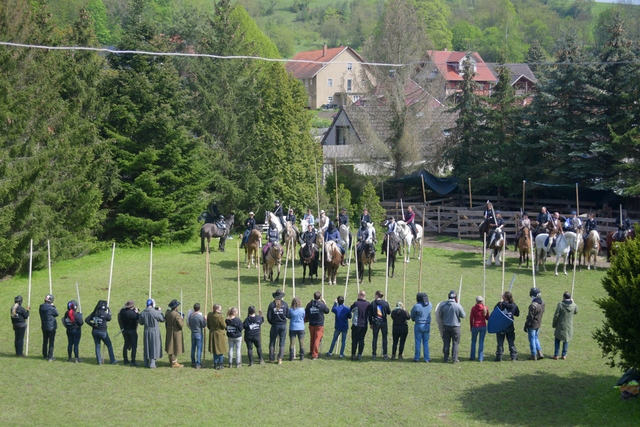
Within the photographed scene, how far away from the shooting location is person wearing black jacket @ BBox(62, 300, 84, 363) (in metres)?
12.8

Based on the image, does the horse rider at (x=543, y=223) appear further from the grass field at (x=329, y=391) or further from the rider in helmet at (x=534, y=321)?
the rider in helmet at (x=534, y=321)

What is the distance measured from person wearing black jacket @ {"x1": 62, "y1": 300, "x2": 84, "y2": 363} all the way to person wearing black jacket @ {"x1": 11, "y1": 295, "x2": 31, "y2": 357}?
1142 millimetres

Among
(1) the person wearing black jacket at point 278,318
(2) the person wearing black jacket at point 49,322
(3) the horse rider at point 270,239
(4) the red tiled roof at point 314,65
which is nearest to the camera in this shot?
(1) the person wearing black jacket at point 278,318

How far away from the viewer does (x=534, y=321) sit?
13250 mm

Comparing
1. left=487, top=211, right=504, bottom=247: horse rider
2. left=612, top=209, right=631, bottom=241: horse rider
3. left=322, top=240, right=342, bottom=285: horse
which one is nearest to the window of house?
left=487, top=211, right=504, bottom=247: horse rider

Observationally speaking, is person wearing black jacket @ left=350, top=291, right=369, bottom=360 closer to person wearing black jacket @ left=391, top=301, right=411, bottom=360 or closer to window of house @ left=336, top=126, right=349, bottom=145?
person wearing black jacket @ left=391, top=301, right=411, bottom=360

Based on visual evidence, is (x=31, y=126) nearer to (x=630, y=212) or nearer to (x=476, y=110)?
(x=476, y=110)

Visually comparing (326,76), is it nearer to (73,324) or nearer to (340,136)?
(340,136)

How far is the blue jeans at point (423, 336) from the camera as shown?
13.2m

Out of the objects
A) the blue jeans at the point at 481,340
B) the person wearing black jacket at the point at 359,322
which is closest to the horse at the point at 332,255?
the person wearing black jacket at the point at 359,322

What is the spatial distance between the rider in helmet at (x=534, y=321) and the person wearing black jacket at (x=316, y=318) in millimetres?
4452

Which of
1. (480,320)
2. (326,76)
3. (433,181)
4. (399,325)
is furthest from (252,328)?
(326,76)

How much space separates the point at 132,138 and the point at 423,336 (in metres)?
20.1

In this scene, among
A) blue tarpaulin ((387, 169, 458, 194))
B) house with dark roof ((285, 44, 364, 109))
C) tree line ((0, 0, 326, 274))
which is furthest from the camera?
house with dark roof ((285, 44, 364, 109))
